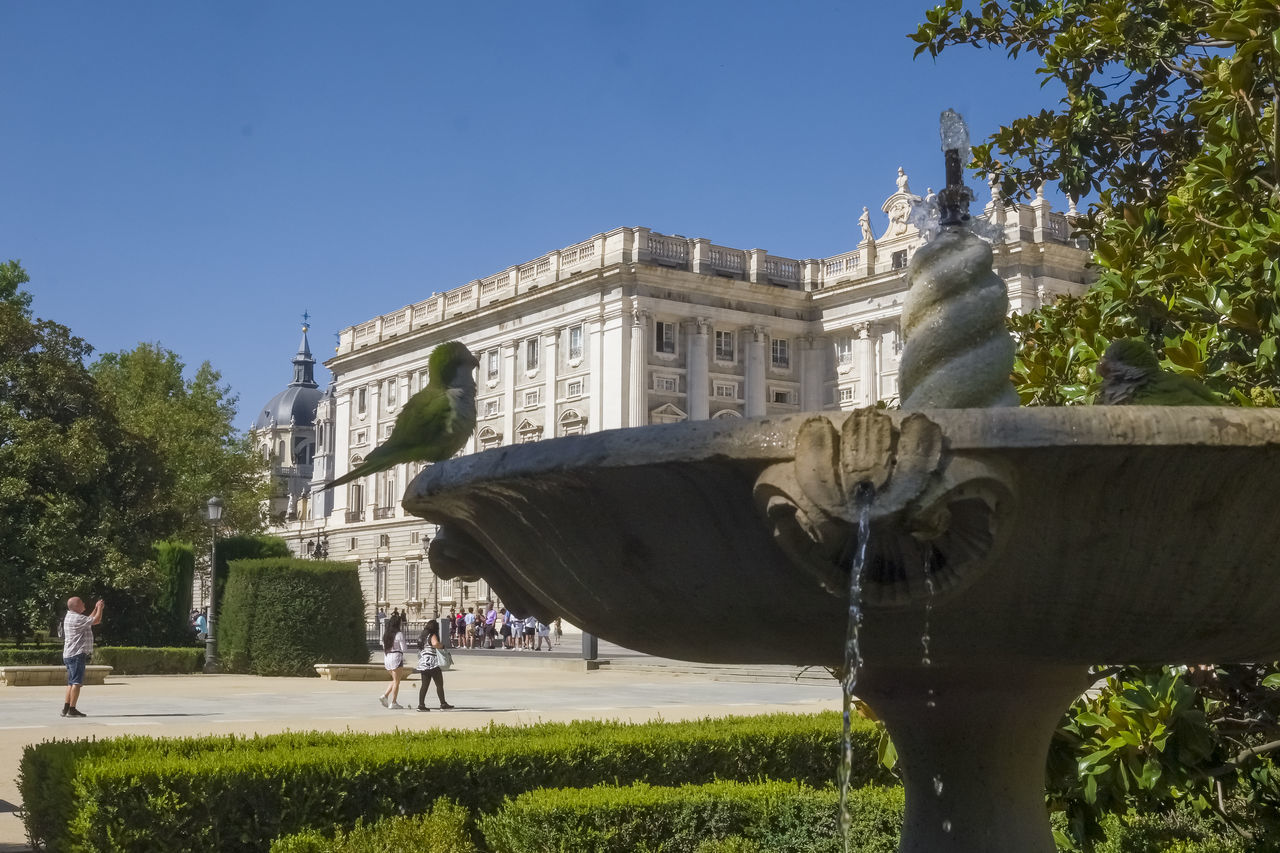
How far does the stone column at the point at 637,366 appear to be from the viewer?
55438 mm

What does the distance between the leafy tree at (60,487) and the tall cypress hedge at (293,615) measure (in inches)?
173

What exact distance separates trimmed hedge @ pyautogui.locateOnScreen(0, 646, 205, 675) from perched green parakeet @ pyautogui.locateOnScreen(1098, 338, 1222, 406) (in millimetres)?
24130

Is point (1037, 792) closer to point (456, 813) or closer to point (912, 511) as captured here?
point (912, 511)

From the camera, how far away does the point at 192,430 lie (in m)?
41.8

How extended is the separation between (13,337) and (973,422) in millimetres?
28728

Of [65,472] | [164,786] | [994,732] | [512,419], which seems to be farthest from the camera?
[512,419]

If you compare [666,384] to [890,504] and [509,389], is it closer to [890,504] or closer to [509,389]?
[509,389]

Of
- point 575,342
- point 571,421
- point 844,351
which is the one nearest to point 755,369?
point 844,351

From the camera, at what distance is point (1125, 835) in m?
4.99

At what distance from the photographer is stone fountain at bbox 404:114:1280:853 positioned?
7.38 ft

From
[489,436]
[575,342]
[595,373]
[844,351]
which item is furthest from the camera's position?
[489,436]

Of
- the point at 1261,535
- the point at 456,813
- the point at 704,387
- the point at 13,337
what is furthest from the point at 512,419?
the point at 1261,535

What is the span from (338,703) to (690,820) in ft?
37.7

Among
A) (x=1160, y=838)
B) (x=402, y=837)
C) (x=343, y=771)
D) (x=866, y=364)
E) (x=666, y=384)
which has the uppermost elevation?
(x=866, y=364)
